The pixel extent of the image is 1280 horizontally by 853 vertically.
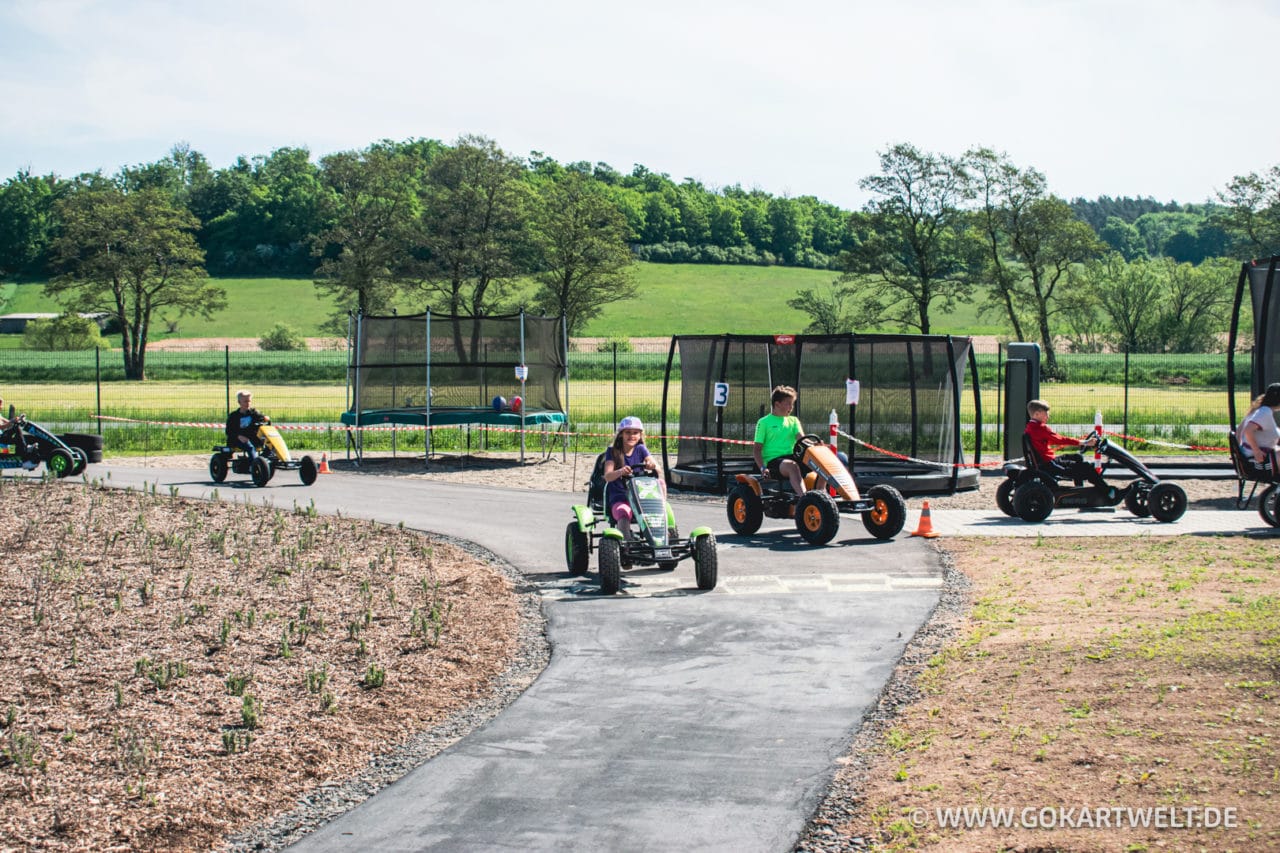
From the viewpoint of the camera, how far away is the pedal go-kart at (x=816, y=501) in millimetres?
14055

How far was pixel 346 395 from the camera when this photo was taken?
1363 inches

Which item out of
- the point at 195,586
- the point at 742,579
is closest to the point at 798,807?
the point at 742,579

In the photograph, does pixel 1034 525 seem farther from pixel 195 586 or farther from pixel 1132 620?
pixel 195 586

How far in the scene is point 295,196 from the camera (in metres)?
122

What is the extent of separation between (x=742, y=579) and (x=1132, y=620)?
3.75 meters

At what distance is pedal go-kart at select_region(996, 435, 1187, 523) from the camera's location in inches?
617

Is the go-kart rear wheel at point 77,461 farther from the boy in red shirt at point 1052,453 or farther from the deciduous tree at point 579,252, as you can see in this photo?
the deciduous tree at point 579,252

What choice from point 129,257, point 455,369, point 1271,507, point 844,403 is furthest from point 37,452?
point 129,257

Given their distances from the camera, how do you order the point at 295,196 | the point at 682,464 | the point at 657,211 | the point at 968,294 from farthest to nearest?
the point at 657,211
the point at 295,196
the point at 968,294
the point at 682,464

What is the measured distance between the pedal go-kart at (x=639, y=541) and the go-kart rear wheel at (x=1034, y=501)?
5.86 m

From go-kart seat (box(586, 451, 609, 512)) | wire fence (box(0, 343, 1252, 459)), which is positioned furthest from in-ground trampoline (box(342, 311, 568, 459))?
go-kart seat (box(586, 451, 609, 512))

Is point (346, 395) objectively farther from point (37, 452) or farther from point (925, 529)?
point (925, 529)

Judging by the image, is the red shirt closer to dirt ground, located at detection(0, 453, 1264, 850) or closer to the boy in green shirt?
dirt ground, located at detection(0, 453, 1264, 850)

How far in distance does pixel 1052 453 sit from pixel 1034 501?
761mm
